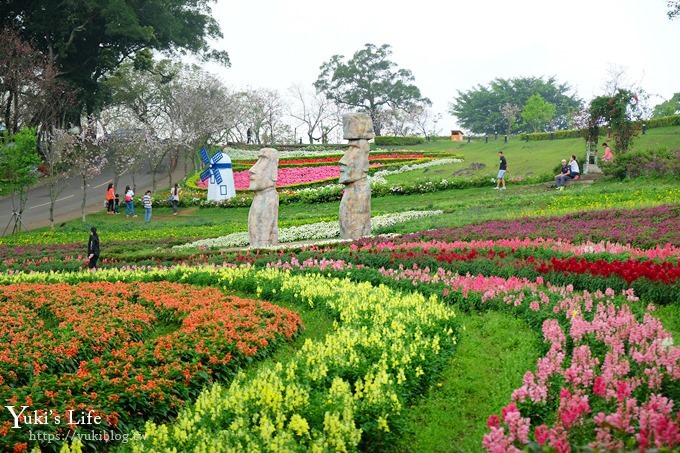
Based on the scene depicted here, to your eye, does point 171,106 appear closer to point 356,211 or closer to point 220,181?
point 220,181

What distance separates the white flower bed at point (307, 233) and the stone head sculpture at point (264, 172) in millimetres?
2351

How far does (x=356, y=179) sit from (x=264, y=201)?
7.47ft

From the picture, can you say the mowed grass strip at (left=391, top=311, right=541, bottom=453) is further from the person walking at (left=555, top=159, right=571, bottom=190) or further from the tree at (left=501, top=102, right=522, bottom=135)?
the tree at (left=501, top=102, right=522, bottom=135)

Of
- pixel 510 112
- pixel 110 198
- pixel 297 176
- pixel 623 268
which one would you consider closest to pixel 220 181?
pixel 110 198

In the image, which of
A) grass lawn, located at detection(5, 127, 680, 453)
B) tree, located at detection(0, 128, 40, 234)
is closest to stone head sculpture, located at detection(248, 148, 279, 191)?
grass lawn, located at detection(5, 127, 680, 453)

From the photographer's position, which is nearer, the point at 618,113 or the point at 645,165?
the point at 645,165

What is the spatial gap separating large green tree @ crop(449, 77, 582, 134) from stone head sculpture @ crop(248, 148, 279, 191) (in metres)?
52.9

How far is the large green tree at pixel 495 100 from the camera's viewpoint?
2616 inches

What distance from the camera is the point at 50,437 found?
486cm

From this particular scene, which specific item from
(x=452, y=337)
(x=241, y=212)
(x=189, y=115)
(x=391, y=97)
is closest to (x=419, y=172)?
(x=241, y=212)

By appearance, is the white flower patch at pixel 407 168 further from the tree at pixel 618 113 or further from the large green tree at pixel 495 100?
the large green tree at pixel 495 100

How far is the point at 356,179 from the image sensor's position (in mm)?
15664

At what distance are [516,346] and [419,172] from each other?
1053 inches

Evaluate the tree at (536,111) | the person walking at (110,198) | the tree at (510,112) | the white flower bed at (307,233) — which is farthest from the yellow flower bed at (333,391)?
the tree at (510,112)
